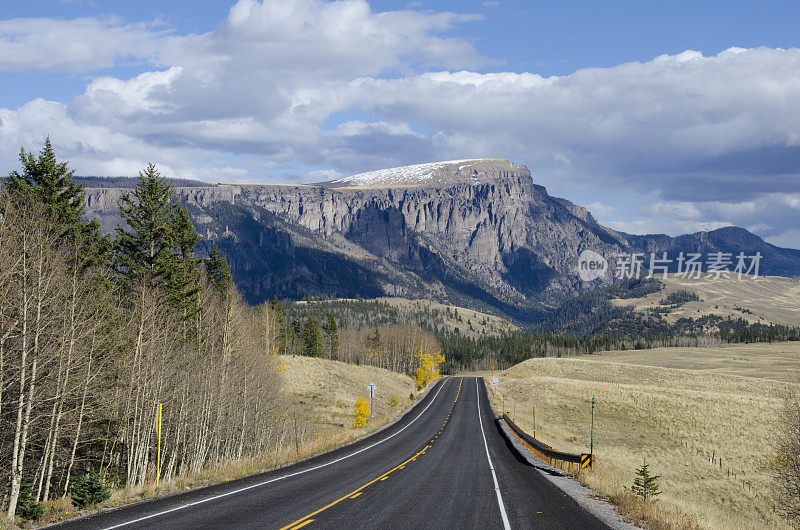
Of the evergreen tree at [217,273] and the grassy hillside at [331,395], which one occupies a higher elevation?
the evergreen tree at [217,273]

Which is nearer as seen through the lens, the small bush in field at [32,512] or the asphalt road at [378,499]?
the small bush in field at [32,512]

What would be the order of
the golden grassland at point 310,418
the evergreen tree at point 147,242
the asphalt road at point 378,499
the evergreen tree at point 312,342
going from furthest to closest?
the evergreen tree at point 312,342
the evergreen tree at point 147,242
the golden grassland at point 310,418
the asphalt road at point 378,499

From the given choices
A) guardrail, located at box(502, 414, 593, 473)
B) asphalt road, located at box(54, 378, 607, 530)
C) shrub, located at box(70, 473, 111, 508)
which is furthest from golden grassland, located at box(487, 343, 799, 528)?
shrub, located at box(70, 473, 111, 508)

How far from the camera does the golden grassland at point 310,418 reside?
17156 millimetres

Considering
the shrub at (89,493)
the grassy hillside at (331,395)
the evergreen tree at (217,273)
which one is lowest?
the grassy hillside at (331,395)

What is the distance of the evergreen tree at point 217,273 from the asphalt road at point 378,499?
22.4 metres

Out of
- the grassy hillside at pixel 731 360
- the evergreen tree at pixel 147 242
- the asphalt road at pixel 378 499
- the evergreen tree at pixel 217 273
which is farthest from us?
the grassy hillside at pixel 731 360

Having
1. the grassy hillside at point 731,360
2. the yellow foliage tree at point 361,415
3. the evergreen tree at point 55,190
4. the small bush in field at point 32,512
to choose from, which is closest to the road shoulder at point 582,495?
the small bush in field at point 32,512

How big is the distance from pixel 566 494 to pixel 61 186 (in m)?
26.0

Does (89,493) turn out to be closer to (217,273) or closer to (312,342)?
(217,273)

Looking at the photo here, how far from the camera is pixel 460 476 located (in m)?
21.5

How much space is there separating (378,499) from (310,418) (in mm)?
45103

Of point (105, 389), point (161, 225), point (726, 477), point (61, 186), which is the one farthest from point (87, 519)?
point (726, 477)

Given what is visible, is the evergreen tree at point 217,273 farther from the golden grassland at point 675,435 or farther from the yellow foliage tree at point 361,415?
the golden grassland at point 675,435
